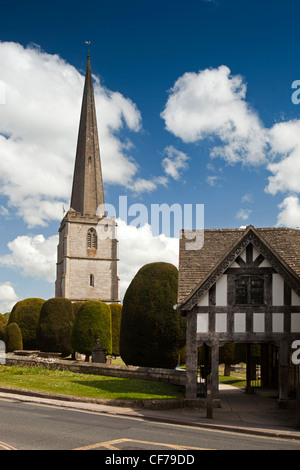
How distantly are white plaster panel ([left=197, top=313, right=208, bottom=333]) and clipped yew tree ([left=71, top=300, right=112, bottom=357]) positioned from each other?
22.2 metres

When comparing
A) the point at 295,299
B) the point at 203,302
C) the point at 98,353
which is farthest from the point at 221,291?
the point at 98,353

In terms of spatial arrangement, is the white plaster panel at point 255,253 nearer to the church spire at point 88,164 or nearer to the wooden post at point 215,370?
the wooden post at point 215,370

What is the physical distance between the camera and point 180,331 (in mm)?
26250

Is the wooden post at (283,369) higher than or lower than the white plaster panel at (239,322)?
lower

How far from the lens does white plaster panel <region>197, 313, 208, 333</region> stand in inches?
706

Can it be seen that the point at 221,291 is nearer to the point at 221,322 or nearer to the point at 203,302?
the point at 203,302

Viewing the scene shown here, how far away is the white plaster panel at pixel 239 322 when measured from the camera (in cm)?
1780

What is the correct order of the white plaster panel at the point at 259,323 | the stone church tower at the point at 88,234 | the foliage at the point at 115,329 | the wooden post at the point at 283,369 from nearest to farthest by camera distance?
the wooden post at the point at 283,369 → the white plaster panel at the point at 259,323 → the foliage at the point at 115,329 → the stone church tower at the point at 88,234

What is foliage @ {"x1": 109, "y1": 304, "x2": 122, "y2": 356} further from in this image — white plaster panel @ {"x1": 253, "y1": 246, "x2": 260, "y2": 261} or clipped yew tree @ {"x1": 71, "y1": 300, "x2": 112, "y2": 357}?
white plaster panel @ {"x1": 253, "y1": 246, "x2": 260, "y2": 261}

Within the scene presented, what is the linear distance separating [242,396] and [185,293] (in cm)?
667

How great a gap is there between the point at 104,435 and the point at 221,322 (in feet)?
25.7

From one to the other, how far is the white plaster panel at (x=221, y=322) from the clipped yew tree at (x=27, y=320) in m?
30.6

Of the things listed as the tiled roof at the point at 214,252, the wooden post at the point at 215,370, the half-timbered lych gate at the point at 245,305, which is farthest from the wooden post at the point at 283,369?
the tiled roof at the point at 214,252

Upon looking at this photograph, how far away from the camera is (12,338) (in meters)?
40.5
